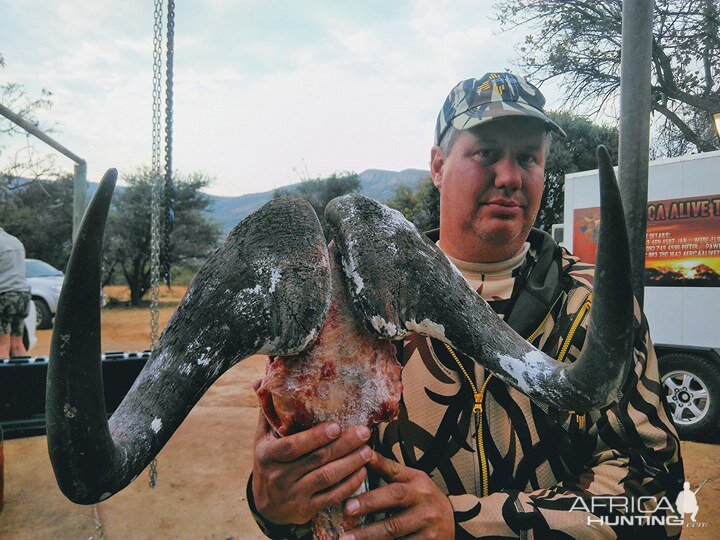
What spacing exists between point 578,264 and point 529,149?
22.1 inches

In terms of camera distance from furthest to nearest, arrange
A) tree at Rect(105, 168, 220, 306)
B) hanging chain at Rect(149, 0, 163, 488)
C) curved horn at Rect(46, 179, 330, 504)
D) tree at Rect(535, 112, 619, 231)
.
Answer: tree at Rect(105, 168, 220, 306) < tree at Rect(535, 112, 619, 231) < hanging chain at Rect(149, 0, 163, 488) < curved horn at Rect(46, 179, 330, 504)

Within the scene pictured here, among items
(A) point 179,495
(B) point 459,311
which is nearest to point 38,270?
(A) point 179,495

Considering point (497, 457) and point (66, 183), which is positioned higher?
point (66, 183)

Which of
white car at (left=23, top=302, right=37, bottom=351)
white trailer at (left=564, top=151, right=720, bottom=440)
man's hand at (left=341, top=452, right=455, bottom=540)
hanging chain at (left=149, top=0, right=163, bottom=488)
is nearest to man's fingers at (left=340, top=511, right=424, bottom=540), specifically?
man's hand at (left=341, top=452, right=455, bottom=540)

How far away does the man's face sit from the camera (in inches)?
77.8

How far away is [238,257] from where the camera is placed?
1.21 m

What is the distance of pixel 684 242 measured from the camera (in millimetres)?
7059

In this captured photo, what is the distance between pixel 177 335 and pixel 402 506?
743 millimetres

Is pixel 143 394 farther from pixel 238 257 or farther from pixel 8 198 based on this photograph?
pixel 8 198

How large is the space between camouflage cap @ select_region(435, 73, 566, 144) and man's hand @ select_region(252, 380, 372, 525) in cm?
131

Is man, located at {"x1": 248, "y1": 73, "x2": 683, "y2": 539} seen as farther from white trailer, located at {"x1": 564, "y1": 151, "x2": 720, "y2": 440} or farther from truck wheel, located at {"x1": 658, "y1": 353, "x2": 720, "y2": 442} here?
truck wheel, located at {"x1": 658, "y1": 353, "x2": 720, "y2": 442}

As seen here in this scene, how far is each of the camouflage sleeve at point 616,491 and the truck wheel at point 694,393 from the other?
6.14m

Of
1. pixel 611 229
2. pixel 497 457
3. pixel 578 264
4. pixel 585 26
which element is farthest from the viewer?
pixel 585 26

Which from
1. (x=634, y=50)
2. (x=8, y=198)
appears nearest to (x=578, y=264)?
(x=634, y=50)
